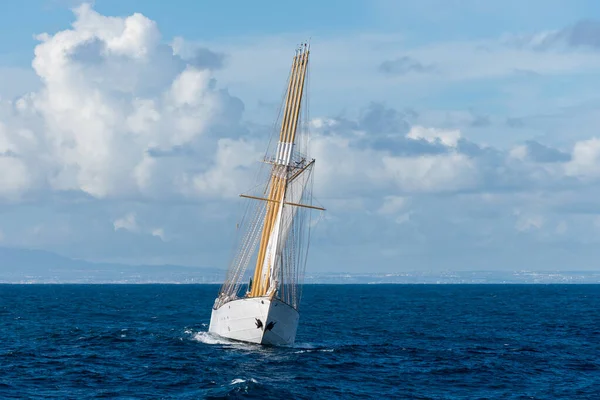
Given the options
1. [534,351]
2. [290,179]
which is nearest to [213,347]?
[290,179]

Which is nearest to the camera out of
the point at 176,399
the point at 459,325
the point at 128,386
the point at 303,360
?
the point at 176,399

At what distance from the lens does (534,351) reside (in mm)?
88688

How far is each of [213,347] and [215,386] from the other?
20.1 metres

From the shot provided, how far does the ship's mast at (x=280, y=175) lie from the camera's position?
3425 inches

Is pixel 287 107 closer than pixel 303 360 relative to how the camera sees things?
No

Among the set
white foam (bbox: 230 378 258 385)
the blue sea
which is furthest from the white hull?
white foam (bbox: 230 378 258 385)

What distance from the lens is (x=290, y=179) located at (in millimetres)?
87312

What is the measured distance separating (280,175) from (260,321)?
1569cm

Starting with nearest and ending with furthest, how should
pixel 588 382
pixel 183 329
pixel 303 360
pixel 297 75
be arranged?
pixel 588 382, pixel 303 360, pixel 297 75, pixel 183 329

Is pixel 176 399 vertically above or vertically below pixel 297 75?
below

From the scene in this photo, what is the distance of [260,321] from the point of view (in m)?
79.2

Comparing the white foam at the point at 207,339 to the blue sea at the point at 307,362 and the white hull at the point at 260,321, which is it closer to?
the blue sea at the point at 307,362

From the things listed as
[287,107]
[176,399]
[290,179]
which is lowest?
[176,399]

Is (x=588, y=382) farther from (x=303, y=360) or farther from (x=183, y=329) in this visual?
(x=183, y=329)
